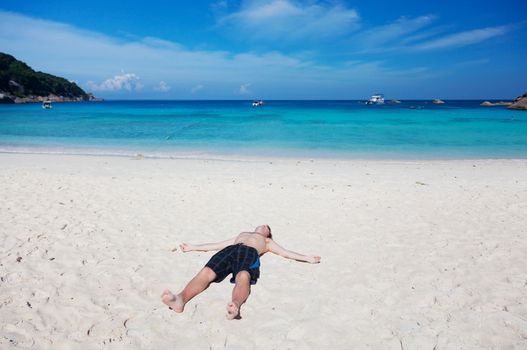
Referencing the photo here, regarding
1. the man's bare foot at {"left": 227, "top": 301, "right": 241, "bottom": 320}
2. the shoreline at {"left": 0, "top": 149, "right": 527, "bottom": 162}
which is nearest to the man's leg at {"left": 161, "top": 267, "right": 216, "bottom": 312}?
the man's bare foot at {"left": 227, "top": 301, "right": 241, "bottom": 320}

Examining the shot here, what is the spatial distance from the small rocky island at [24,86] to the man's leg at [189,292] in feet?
332

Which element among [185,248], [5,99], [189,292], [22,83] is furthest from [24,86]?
[189,292]

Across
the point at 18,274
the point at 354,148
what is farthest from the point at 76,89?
the point at 18,274

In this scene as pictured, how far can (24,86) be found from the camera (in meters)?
98.1

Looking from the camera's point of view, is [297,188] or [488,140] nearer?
[297,188]

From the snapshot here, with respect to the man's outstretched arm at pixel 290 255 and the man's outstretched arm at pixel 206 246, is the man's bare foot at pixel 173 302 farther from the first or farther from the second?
the man's outstretched arm at pixel 290 255

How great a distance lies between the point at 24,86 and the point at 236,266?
11825cm

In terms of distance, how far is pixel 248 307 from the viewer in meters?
4.10

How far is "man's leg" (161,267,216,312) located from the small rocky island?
10117cm

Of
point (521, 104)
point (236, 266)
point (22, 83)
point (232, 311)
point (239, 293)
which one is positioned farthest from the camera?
point (22, 83)

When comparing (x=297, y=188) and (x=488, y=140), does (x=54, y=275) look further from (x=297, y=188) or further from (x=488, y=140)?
(x=488, y=140)

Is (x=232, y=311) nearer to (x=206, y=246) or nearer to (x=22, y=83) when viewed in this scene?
(x=206, y=246)

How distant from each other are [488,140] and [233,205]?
23957mm

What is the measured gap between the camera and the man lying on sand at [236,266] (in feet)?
13.0
